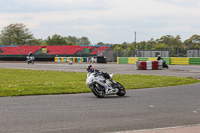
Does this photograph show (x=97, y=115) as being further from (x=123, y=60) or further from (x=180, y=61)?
(x=123, y=60)

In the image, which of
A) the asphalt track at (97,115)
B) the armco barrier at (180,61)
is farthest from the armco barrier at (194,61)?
the asphalt track at (97,115)

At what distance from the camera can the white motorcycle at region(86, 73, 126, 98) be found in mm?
13008

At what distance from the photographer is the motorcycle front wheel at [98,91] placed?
13.1 m

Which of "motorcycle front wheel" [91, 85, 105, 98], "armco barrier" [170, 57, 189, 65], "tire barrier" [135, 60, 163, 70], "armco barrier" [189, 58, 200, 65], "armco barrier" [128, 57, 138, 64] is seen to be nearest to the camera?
"motorcycle front wheel" [91, 85, 105, 98]

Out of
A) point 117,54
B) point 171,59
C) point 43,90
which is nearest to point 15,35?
point 117,54

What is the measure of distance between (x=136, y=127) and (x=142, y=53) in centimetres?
5364

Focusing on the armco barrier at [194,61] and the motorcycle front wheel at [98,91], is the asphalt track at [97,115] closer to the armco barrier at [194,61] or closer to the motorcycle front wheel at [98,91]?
the motorcycle front wheel at [98,91]

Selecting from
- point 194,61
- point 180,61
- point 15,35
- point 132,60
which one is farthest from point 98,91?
point 15,35

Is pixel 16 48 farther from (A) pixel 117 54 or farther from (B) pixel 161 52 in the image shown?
(B) pixel 161 52

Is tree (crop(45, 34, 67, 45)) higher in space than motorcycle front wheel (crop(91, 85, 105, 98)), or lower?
higher

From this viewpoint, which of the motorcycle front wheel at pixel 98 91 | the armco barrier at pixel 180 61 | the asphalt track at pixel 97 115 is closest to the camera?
the asphalt track at pixel 97 115

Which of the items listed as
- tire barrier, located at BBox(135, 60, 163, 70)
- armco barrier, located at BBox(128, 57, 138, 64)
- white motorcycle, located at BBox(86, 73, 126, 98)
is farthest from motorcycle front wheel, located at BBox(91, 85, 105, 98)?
armco barrier, located at BBox(128, 57, 138, 64)

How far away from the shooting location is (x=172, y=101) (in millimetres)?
11984

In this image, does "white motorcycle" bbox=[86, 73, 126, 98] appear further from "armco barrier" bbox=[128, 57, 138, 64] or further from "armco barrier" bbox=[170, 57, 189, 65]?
"armco barrier" bbox=[128, 57, 138, 64]
